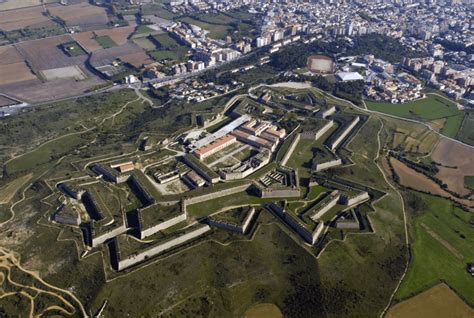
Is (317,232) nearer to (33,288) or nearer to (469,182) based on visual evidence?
(469,182)

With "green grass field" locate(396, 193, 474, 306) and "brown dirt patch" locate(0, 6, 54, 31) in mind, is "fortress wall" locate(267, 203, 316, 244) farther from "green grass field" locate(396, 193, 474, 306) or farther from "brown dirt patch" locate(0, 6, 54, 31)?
"brown dirt patch" locate(0, 6, 54, 31)

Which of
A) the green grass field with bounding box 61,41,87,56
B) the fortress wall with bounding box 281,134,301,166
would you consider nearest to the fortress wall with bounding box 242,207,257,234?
the fortress wall with bounding box 281,134,301,166

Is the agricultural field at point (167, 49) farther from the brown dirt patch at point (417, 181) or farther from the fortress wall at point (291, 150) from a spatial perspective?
the brown dirt patch at point (417, 181)

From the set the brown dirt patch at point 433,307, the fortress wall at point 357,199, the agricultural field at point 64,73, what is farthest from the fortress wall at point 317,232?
the agricultural field at point 64,73

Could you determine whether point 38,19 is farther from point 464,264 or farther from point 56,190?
point 464,264

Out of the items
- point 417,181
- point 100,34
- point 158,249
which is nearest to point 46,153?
point 158,249

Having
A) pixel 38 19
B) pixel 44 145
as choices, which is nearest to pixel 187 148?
pixel 44 145

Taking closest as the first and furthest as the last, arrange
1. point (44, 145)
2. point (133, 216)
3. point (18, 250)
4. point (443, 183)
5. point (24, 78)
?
point (18, 250) → point (133, 216) → point (443, 183) → point (44, 145) → point (24, 78)
